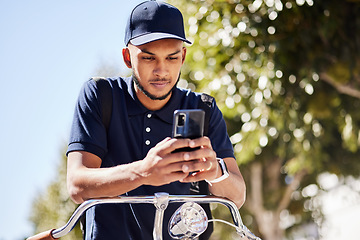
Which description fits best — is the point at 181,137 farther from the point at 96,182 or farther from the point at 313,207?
the point at 313,207

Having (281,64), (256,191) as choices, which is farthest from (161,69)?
(256,191)

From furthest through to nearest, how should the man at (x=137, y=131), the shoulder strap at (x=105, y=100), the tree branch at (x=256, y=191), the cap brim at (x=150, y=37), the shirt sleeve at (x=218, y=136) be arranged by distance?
the tree branch at (x=256, y=191)
the shirt sleeve at (x=218, y=136)
the shoulder strap at (x=105, y=100)
the cap brim at (x=150, y=37)
the man at (x=137, y=131)

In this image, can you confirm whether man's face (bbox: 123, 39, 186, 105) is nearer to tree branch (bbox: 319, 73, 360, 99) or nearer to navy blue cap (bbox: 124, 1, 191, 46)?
navy blue cap (bbox: 124, 1, 191, 46)

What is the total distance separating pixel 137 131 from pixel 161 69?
1.24 feet

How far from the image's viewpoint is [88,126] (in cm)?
A: 249

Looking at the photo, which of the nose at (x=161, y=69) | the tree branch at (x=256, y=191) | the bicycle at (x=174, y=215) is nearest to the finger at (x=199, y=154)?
the bicycle at (x=174, y=215)

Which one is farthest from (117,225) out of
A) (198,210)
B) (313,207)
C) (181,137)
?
(313,207)

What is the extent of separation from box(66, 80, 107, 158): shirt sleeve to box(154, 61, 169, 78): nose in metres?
0.32

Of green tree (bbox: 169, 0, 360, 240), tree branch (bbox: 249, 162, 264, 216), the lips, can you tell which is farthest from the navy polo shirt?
tree branch (bbox: 249, 162, 264, 216)

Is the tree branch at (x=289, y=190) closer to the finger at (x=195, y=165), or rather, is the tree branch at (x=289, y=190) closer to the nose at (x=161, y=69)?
the nose at (x=161, y=69)

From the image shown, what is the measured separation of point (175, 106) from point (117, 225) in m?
0.63

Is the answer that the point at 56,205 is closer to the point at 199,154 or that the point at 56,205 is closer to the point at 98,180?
the point at 98,180

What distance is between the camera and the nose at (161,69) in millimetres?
2453

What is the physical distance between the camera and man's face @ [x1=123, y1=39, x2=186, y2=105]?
2.45 metres
